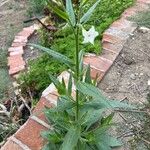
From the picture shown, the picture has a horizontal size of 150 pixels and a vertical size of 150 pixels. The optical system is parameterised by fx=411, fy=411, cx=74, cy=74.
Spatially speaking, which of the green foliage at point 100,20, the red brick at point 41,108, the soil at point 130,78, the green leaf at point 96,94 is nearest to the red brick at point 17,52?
the green foliage at point 100,20

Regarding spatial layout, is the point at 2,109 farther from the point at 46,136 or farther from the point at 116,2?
the point at 116,2

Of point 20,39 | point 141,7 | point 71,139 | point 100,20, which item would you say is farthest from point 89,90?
point 20,39

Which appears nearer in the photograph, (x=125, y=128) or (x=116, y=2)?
(x=125, y=128)

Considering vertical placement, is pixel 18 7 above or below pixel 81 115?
below

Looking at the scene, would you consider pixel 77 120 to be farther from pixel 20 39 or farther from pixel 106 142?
pixel 20 39

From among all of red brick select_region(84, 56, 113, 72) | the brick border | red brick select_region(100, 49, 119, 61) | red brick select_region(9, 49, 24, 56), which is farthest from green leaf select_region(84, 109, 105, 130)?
red brick select_region(9, 49, 24, 56)

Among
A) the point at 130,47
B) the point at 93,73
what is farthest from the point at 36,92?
the point at 130,47

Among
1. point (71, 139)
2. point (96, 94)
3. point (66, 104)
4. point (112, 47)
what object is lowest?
point (112, 47)
